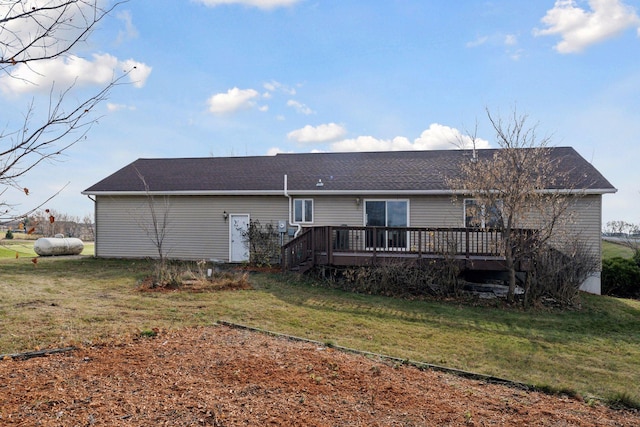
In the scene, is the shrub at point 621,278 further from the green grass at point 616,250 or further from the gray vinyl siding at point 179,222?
the gray vinyl siding at point 179,222

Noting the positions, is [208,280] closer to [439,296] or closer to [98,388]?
[439,296]

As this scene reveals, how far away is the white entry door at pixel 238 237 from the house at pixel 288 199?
0.12 ft

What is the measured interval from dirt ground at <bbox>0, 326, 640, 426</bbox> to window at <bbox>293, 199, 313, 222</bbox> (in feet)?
32.8

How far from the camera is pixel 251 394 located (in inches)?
144

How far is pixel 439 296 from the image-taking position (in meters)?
10.1

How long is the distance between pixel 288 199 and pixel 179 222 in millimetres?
4348

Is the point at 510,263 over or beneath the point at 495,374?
over

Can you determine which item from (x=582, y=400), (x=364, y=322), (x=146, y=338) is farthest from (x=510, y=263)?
(x=146, y=338)

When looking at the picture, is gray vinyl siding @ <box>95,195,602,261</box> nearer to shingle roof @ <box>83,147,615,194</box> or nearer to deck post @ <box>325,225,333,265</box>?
shingle roof @ <box>83,147,615,194</box>

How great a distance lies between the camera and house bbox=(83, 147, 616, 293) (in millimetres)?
13820

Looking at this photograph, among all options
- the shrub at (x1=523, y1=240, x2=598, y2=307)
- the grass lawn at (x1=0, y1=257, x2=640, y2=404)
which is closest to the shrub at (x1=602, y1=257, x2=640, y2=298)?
the grass lawn at (x1=0, y1=257, x2=640, y2=404)

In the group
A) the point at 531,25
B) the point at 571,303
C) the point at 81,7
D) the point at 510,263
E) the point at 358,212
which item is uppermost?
the point at 531,25

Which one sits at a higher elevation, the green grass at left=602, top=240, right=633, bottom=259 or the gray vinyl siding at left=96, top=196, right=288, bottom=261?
the gray vinyl siding at left=96, top=196, right=288, bottom=261

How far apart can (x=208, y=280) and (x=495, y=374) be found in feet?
23.6
